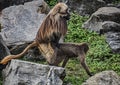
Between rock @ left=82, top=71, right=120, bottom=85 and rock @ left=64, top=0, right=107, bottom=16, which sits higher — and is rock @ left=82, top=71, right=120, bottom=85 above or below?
above

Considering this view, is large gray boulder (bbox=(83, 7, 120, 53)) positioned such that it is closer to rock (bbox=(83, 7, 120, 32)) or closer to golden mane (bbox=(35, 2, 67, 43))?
rock (bbox=(83, 7, 120, 32))

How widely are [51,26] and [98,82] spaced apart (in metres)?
1.72

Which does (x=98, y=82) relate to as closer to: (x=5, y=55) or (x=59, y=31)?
(x=59, y=31)

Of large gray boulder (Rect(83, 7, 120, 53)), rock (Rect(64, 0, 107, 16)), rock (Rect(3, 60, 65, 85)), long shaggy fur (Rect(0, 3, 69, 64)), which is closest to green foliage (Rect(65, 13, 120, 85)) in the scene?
large gray boulder (Rect(83, 7, 120, 53))

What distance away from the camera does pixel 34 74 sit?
962 centimetres

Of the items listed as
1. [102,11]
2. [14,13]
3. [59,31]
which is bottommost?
[102,11]

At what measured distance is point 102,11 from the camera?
49.8ft

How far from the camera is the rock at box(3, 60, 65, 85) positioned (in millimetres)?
9492

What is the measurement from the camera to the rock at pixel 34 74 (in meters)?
9.49

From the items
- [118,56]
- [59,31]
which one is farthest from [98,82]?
[118,56]

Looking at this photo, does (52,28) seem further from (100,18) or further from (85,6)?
(85,6)

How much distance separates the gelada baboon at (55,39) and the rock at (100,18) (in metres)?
4.06

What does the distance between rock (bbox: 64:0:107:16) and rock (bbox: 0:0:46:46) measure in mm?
1824

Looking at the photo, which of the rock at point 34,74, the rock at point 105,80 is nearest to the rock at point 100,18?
the rock at point 105,80
